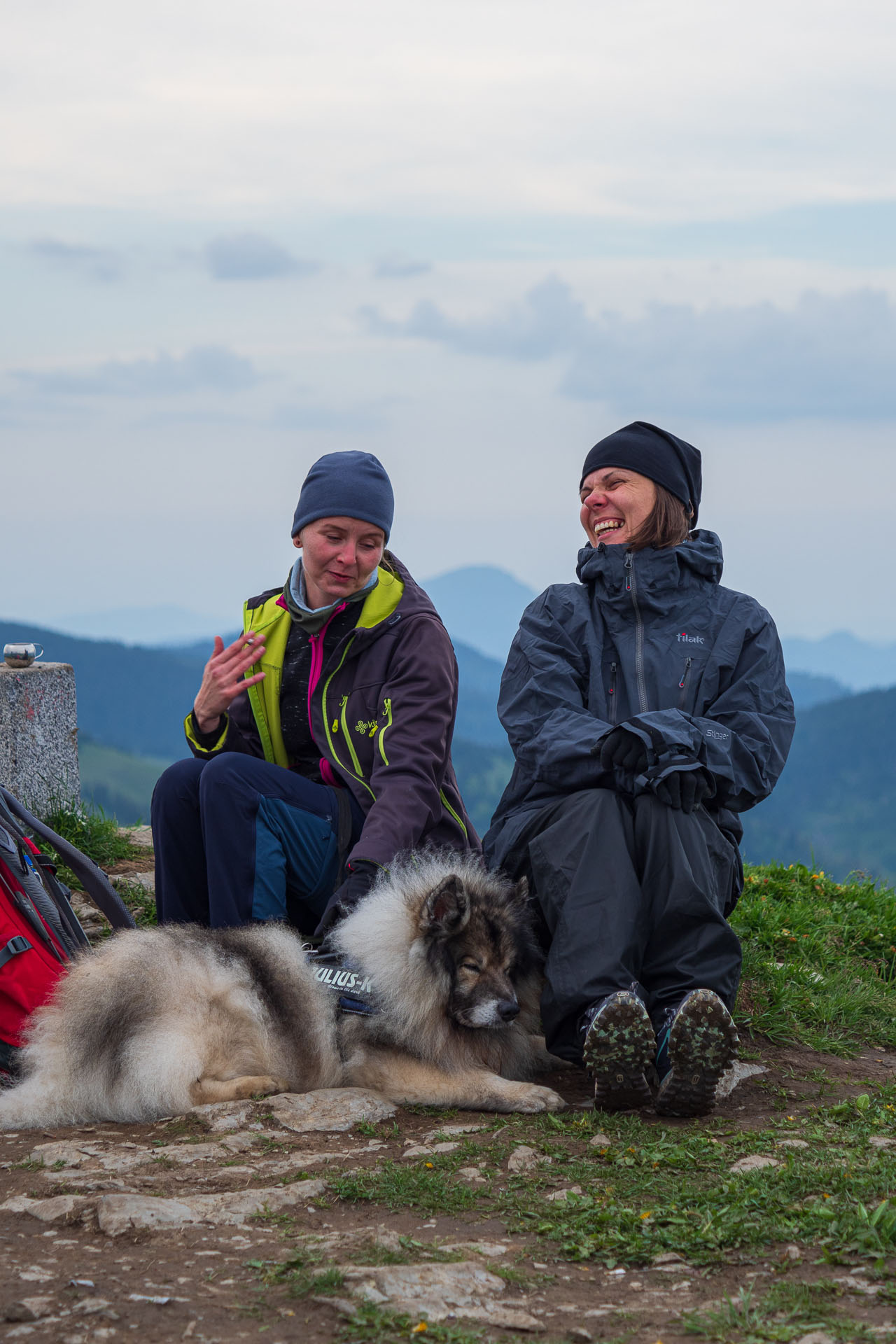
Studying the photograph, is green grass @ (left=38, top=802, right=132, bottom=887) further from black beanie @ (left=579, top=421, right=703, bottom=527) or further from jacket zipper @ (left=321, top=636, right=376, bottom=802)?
black beanie @ (left=579, top=421, right=703, bottom=527)

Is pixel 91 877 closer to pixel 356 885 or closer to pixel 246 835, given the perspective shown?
pixel 246 835

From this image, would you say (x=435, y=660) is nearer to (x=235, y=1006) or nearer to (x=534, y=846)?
(x=534, y=846)

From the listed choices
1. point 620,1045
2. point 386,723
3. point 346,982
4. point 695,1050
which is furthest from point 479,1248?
point 386,723

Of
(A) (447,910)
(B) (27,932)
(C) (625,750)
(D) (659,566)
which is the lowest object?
(B) (27,932)

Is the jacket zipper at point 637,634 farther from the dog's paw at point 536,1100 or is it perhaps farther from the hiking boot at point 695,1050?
the dog's paw at point 536,1100

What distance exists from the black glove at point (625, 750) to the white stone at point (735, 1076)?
1.13 metres

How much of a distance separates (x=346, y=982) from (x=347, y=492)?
5.75 feet

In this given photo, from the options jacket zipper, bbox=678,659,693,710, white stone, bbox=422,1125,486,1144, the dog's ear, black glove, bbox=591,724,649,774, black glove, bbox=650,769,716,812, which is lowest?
white stone, bbox=422,1125,486,1144

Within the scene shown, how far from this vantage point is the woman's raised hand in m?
4.25

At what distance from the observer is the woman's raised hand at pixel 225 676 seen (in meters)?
4.25

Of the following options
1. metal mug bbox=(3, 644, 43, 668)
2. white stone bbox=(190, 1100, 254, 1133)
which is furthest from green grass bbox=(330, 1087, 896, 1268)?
metal mug bbox=(3, 644, 43, 668)

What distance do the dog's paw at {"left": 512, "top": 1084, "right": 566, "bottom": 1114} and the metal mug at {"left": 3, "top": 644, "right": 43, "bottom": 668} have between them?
3894 mm

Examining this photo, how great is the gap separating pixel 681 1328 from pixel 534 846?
182cm

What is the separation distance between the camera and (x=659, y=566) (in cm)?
424
